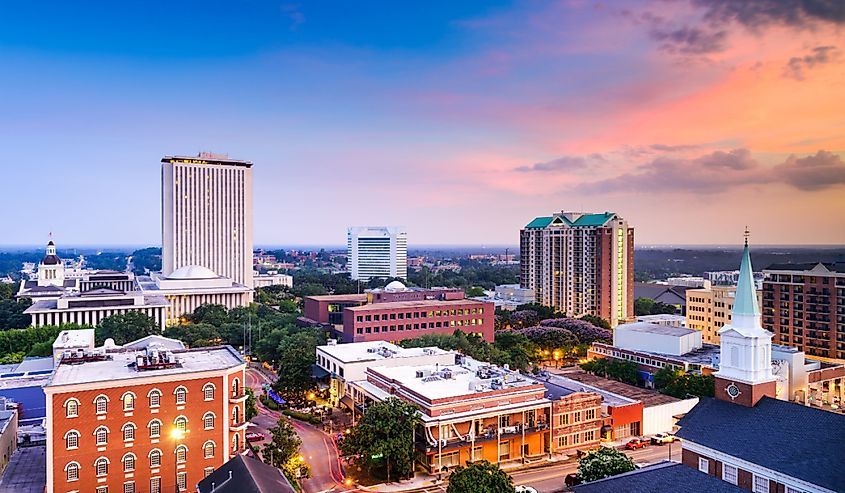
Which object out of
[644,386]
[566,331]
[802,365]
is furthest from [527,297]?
[802,365]

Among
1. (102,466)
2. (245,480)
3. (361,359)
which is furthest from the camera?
(361,359)

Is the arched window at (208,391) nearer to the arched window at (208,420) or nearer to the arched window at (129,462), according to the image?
Answer: the arched window at (208,420)

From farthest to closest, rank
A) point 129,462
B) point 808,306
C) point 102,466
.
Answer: point 808,306 < point 129,462 < point 102,466

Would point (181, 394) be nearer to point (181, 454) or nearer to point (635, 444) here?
point (181, 454)

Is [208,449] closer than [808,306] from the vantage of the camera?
Yes

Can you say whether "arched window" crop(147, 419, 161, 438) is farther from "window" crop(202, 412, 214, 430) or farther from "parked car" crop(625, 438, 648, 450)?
"parked car" crop(625, 438, 648, 450)

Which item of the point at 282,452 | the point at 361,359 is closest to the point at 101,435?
the point at 282,452

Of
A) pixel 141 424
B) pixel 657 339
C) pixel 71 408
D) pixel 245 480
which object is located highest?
pixel 71 408
